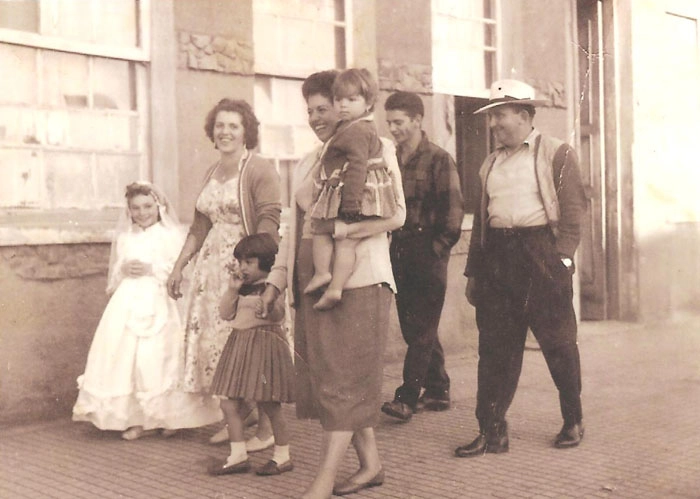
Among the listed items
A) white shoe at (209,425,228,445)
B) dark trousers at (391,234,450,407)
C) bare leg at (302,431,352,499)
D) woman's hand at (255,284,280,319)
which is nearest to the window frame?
white shoe at (209,425,228,445)

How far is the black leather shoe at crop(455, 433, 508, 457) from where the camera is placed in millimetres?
5242

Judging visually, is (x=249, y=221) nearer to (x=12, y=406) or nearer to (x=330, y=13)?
(x=12, y=406)

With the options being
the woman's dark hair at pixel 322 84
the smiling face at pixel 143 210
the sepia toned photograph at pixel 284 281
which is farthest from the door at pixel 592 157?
the woman's dark hair at pixel 322 84

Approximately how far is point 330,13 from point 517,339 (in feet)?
12.2

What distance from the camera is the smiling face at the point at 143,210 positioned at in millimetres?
5922

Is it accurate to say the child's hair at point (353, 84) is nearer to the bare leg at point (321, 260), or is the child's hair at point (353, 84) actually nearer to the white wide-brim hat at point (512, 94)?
the bare leg at point (321, 260)

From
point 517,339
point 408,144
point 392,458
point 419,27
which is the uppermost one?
point 419,27

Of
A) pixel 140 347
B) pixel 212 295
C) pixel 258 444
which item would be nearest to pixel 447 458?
pixel 258 444

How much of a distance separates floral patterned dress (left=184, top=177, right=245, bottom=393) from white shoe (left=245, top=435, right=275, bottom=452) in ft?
1.27

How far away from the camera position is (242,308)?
16.4 feet

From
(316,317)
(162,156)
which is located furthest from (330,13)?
(316,317)

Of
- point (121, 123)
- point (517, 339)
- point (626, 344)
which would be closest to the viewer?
point (517, 339)

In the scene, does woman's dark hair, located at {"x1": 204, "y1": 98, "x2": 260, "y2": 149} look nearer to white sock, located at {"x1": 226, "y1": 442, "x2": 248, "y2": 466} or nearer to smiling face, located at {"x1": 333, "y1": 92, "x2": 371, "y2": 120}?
smiling face, located at {"x1": 333, "y1": 92, "x2": 371, "y2": 120}

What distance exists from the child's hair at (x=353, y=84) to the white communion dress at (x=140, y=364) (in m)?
1.93
